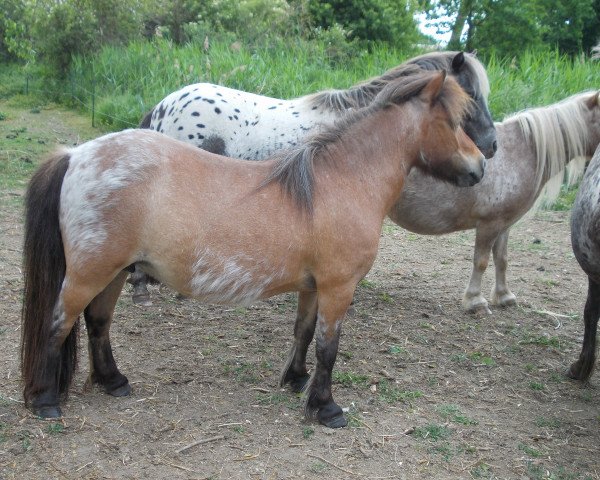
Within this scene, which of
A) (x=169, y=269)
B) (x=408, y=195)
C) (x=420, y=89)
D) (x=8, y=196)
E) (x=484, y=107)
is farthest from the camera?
(x=8, y=196)

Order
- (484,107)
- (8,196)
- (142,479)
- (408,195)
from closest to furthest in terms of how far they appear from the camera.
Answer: (142,479) → (484,107) → (408,195) → (8,196)

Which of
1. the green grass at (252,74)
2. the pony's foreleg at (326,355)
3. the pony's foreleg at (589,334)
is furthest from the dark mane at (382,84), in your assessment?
the green grass at (252,74)

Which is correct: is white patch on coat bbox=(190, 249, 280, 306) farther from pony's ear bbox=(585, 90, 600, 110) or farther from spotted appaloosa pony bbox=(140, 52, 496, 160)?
pony's ear bbox=(585, 90, 600, 110)

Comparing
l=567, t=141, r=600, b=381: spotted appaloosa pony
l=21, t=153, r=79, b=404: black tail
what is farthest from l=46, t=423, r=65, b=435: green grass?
l=567, t=141, r=600, b=381: spotted appaloosa pony

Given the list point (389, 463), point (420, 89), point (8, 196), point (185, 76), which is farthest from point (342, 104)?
point (185, 76)

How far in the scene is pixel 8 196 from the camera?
7.79 meters

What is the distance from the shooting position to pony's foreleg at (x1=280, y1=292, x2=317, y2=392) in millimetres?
3852

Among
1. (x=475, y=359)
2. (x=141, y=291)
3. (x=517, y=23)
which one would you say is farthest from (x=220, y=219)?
(x=517, y=23)

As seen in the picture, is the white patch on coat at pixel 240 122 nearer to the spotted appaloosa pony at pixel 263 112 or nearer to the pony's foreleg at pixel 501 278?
the spotted appaloosa pony at pixel 263 112

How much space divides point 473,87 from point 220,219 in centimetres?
248

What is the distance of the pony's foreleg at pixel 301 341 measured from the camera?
12.6 feet

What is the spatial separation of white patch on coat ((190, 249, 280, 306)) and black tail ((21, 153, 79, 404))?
0.69 m

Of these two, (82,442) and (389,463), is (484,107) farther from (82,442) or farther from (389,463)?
(82,442)

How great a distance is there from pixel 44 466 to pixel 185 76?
29.0 feet
